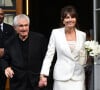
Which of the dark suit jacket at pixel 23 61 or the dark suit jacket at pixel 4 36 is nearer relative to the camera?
the dark suit jacket at pixel 23 61

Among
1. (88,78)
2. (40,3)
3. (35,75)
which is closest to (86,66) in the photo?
(88,78)

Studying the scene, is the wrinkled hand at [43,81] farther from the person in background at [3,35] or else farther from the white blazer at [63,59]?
the person in background at [3,35]

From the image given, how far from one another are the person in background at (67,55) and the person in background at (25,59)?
0.11 metres

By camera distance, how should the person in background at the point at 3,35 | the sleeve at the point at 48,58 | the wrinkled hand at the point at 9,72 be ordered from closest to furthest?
the wrinkled hand at the point at 9,72 < the sleeve at the point at 48,58 < the person in background at the point at 3,35

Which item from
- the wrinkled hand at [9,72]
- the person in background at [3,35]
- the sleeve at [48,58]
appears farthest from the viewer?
the person in background at [3,35]

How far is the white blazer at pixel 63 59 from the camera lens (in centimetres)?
538

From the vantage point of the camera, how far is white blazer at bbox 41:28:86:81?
538cm

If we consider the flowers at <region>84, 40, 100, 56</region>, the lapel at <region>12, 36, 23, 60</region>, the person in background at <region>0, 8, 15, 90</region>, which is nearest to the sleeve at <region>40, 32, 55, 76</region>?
the lapel at <region>12, 36, 23, 60</region>

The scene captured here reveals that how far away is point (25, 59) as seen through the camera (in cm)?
545

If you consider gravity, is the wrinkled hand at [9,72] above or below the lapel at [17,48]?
below

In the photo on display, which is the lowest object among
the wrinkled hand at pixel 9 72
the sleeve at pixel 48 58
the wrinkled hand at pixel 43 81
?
the wrinkled hand at pixel 43 81

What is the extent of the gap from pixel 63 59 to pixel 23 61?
0.51 metres

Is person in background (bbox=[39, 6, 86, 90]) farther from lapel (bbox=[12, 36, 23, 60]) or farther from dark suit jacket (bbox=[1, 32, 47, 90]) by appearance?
lapel (bbox=[12, 36, 23, 60])

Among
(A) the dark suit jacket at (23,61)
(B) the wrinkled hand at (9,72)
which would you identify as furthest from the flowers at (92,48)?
(B) the wrinkled hand at (9,72)
